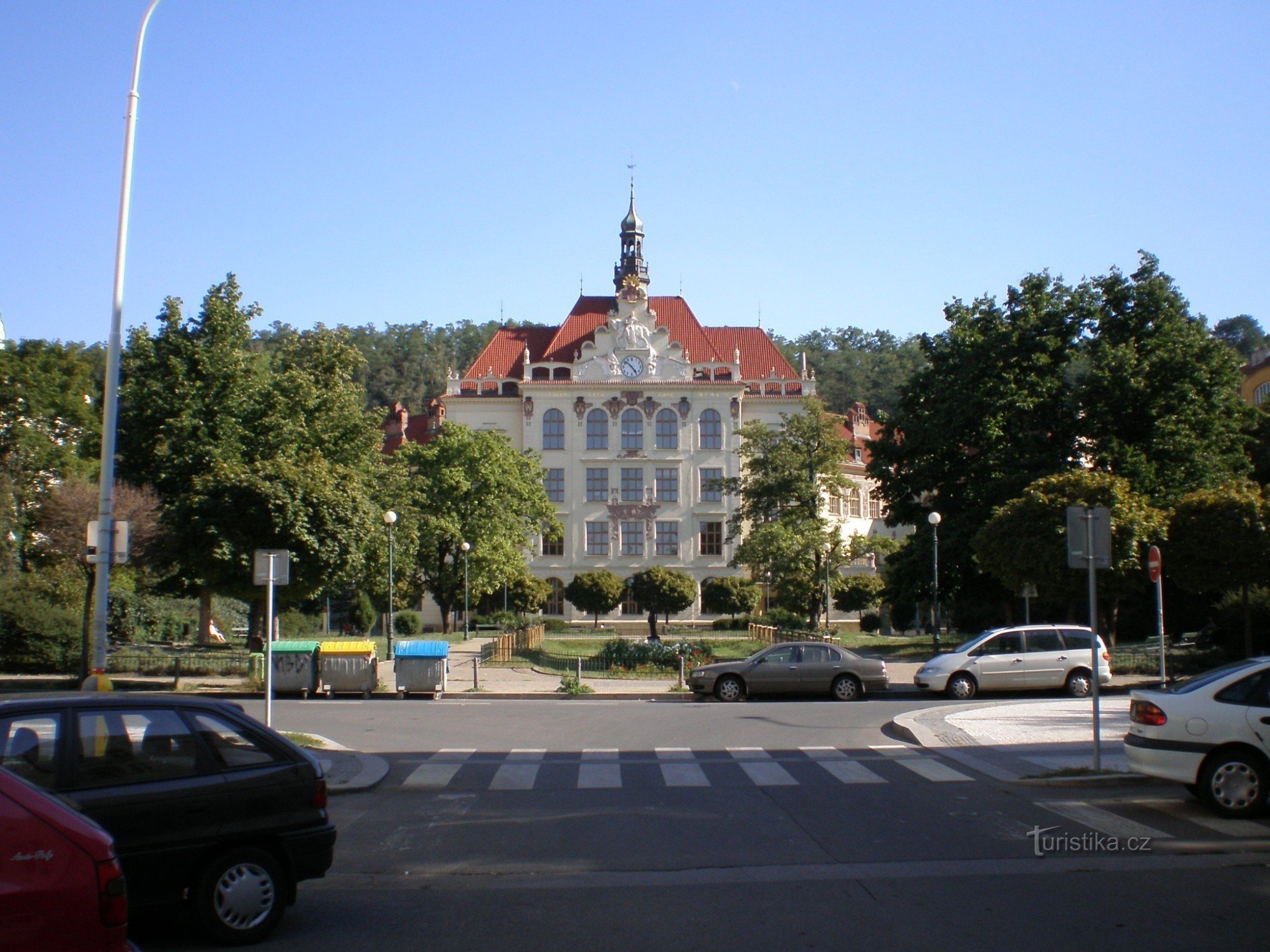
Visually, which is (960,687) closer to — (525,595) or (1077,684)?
(1077,684)

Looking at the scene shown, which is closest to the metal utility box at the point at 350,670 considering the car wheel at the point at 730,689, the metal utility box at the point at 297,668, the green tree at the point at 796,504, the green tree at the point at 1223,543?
the metal utility box at the point at 297,668

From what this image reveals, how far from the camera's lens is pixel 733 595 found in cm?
6456

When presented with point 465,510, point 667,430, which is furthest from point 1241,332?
point 465,510

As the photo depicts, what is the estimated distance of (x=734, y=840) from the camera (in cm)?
1023

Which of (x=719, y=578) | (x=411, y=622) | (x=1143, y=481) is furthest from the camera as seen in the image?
(x=719, y=578)

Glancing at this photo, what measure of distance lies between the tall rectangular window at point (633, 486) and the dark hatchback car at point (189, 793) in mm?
67064

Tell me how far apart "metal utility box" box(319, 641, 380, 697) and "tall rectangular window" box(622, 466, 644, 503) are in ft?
159

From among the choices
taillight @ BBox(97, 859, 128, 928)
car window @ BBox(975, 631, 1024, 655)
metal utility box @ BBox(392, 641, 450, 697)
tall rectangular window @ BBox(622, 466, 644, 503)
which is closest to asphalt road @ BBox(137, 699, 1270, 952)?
taillight @ BBox(97, 859, 128, 928)

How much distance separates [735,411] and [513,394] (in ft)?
48.1

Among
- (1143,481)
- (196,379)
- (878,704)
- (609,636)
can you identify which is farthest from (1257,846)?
(609,636)

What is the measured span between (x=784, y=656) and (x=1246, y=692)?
14764 millimetres

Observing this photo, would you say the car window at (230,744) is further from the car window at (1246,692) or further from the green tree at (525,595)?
the green tree at (525,595)

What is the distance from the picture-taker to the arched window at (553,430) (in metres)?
74.6

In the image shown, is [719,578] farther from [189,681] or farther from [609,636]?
[189,681]
